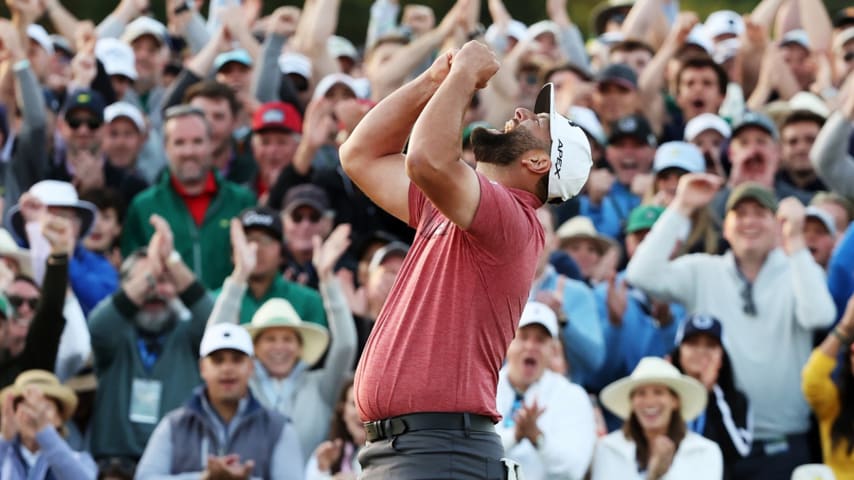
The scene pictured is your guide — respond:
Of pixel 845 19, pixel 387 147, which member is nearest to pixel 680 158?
pixel 845 19

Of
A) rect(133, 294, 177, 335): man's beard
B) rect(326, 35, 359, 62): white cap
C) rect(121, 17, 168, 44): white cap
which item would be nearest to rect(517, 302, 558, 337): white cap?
rect(133, 294, 177, 335): man's beard

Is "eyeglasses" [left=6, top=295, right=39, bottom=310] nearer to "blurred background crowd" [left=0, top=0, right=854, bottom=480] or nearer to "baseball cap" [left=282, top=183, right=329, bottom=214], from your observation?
"blurred background crowd" [left=0, top=0, right=854, bottom=480]

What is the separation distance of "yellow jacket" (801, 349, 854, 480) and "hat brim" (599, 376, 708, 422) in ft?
2.06

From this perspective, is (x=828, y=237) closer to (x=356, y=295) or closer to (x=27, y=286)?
(x=356, y=295)

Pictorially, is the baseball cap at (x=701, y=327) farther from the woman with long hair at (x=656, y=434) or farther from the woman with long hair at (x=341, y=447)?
the woman with long hair at (x=341, y=447)

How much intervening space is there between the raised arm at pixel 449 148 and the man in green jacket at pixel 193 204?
5.95m

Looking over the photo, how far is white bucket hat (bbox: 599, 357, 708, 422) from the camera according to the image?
10.2 m

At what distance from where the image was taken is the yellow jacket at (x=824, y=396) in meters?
10.5

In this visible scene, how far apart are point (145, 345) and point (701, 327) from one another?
3.06m

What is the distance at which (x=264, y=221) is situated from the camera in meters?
11.5

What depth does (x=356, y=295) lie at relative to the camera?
11.5 metres

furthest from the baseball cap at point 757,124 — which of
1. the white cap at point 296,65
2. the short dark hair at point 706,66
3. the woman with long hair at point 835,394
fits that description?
the white cap at point 296,65

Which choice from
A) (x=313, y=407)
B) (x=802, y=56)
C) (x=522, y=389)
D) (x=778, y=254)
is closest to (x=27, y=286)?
(x=313, y=407)

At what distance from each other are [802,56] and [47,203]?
250 inches
